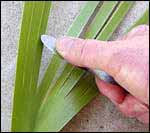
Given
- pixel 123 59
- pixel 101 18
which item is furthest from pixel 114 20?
pixel 123 59

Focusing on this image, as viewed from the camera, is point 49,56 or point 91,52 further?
point 49,56

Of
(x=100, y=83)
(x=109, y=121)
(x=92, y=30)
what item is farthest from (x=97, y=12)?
(x=109, y=121)

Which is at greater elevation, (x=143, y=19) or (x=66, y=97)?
(x=143, y=19)

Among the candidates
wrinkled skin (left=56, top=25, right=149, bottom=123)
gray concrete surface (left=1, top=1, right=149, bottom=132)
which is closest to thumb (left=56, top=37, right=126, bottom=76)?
wrinkled skin (left=56, top=25, right=149, bottom=123)

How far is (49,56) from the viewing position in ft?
2.16

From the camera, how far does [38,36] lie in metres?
0.57

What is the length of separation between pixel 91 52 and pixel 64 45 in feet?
0.20

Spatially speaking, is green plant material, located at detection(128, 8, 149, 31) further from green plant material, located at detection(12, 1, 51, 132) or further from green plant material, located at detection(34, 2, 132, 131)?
green plant material, located at detection(12, 1, 51, 132)

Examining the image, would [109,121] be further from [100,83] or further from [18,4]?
[18,4]

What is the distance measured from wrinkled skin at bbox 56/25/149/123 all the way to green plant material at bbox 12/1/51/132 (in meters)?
0.05

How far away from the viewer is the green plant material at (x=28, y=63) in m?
0.55

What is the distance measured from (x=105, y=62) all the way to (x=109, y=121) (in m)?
0.25

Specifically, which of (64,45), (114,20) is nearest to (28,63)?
(64,45)

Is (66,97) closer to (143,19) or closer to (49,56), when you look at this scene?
(49,56)
